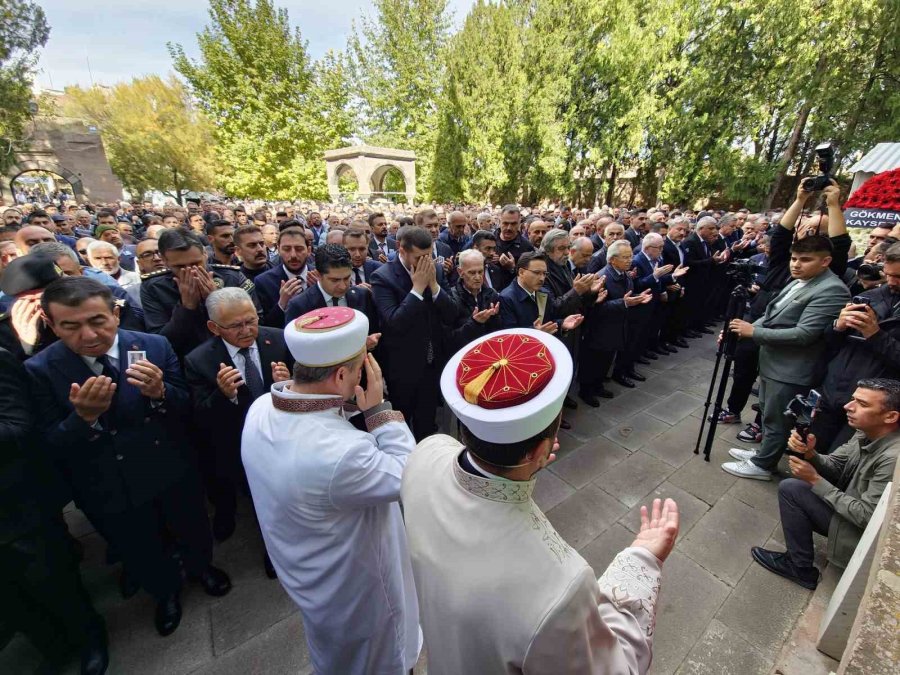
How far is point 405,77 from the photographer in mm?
26500

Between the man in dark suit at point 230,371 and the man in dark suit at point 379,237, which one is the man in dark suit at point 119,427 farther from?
the man in dark suit at point 379,237

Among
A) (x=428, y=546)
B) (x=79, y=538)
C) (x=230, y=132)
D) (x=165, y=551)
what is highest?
(x=230, y=132)

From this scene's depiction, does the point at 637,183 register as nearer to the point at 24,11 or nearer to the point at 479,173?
the point at 479,173

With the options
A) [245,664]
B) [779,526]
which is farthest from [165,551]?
[779,526]

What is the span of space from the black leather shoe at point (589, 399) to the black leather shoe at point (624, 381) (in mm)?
730

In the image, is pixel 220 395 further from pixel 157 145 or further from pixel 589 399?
pixel 157 145

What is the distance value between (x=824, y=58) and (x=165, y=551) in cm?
2187

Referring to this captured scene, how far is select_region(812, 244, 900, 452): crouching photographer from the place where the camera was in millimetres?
2924

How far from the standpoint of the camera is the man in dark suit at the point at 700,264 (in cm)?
672

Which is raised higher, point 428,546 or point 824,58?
point 824,58

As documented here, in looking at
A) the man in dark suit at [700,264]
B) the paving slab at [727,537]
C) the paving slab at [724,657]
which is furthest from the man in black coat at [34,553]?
the man in dark suit at [700,264]

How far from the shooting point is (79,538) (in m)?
3.29

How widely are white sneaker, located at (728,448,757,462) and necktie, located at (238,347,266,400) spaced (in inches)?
187

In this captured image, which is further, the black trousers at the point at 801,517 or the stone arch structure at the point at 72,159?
the stone arch structure at the point at 72,159
